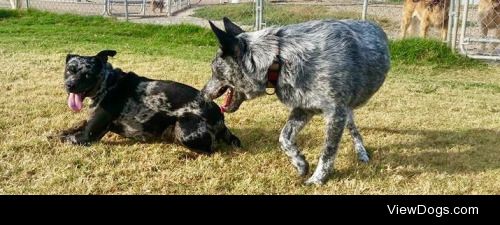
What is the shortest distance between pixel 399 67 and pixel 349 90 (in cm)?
690

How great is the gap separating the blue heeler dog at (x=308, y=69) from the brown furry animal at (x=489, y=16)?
27.7 feet

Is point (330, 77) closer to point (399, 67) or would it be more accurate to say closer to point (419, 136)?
point (419, 136)

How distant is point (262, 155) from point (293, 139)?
1.84ft

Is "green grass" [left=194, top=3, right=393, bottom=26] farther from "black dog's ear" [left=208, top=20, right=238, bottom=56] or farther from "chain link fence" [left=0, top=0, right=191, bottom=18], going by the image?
"black dog's ear" [left=208, top=20, right=238, bottom=56]

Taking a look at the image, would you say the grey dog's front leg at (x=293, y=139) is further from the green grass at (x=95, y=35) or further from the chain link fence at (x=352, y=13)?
the chain link fence at (x=352, y=13)

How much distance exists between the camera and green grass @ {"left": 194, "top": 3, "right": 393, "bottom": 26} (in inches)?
623

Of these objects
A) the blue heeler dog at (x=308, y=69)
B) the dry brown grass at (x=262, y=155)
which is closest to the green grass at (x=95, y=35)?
the dry brown grass at (x=262, y=155)

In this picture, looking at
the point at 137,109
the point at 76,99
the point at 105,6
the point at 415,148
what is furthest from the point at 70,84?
the point at 105,6

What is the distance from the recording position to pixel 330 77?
14.4 ft

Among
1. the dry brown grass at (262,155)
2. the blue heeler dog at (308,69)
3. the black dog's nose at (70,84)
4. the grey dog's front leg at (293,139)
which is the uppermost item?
the blue heeler dog at (308,69)

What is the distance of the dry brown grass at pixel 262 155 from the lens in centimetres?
458

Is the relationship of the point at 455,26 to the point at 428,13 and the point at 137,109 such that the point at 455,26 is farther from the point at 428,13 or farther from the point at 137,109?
the point at 137,109

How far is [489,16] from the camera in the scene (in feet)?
39.4

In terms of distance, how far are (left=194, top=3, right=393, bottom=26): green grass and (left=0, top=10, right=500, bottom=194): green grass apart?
20.0ft
